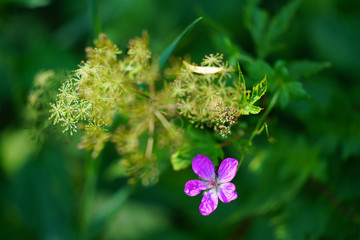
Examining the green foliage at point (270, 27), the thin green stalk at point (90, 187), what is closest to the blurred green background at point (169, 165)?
the thin green stalk at point (90, 187)

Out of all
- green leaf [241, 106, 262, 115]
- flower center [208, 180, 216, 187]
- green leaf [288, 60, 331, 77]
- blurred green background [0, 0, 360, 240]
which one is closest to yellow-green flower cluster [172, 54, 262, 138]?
green leaf [241, 106, 262, 115]

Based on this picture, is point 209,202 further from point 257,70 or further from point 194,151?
point 257,70

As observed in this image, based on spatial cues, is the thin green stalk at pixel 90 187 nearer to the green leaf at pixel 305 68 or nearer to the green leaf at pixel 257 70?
the green leaf at pixel 257 70

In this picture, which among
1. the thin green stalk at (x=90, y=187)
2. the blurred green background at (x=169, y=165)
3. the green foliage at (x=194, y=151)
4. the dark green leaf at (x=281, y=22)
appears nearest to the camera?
the green foliage at (x=194, y=151)

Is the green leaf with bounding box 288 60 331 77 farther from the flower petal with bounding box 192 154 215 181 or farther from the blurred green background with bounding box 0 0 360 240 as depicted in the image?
the flower petal with bounding box 192 154 215 181

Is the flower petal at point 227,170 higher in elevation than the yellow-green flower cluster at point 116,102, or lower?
lower

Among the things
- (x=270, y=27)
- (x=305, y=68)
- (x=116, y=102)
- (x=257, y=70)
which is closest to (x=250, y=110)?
(x=257, y=70)
